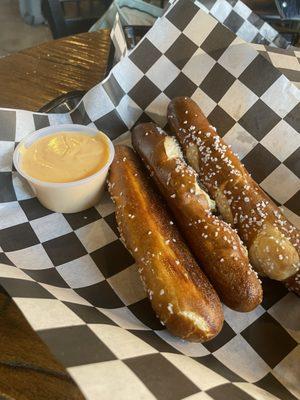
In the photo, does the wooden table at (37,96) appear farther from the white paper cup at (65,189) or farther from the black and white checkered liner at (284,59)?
the black and white checkered liner at (284,59)

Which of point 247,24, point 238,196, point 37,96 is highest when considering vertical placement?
point 247,24

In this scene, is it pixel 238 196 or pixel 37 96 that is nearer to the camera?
pixel 238 196

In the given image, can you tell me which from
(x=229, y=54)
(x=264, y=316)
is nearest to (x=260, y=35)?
(x=229, y=54)

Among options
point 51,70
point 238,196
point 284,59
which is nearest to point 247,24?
point 284,59

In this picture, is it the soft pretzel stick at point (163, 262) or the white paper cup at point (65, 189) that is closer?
the soft pretzel stick at point (163, 262)

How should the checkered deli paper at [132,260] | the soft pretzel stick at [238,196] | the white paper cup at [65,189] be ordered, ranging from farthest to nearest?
the white paper cup at [65,189] < the soft pretzel stick at [238,196] < the checkered deli paper at [132,260]

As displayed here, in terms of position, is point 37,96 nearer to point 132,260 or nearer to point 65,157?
point 65,157

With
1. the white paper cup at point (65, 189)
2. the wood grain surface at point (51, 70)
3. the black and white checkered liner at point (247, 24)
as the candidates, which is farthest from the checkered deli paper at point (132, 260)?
the black and white checkered liner at point (247, 24)
